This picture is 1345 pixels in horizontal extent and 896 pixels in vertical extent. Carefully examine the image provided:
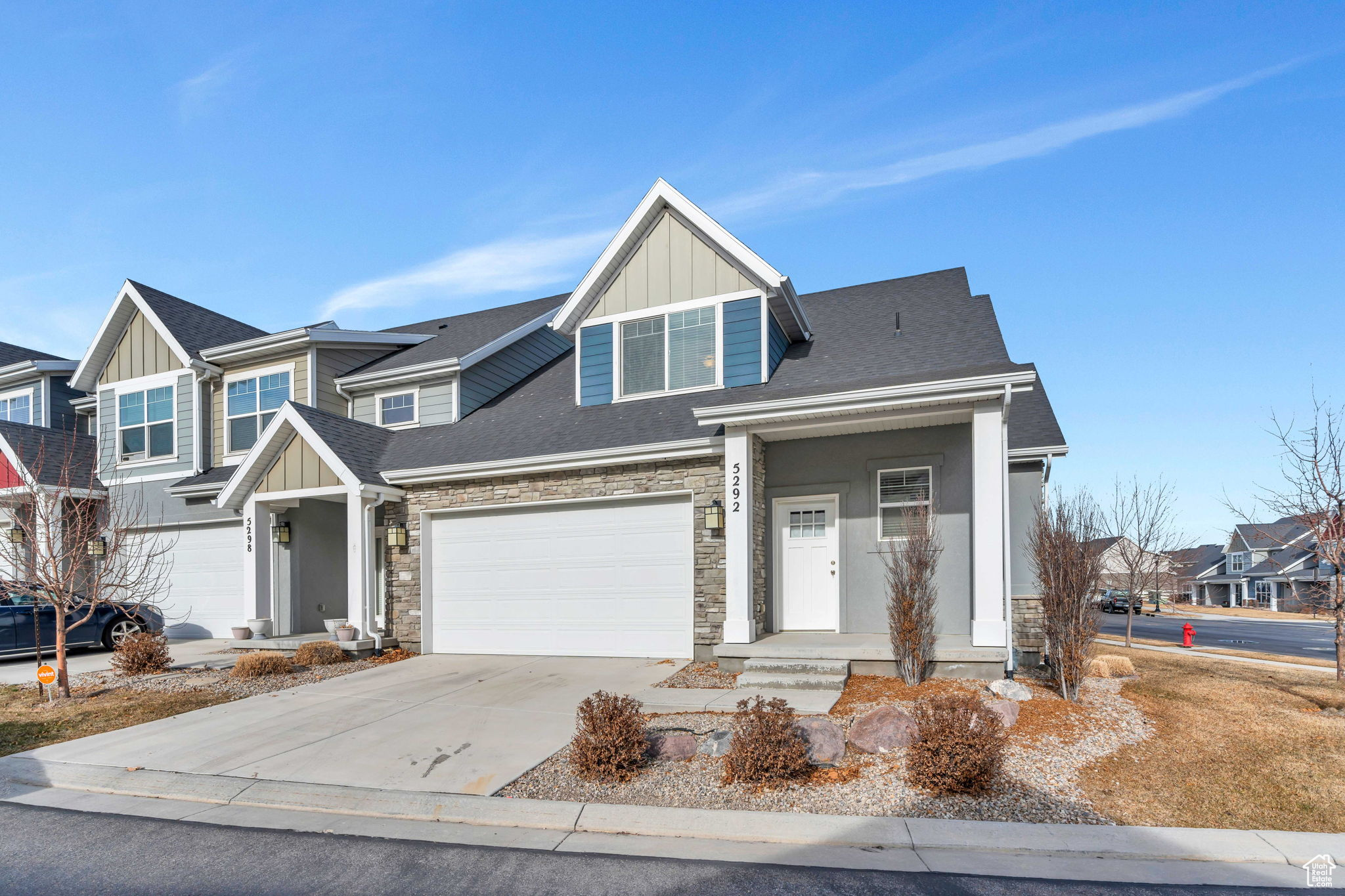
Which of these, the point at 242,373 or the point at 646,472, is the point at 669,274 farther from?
the point at 242,373

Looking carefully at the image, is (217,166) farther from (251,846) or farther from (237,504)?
(251,846)

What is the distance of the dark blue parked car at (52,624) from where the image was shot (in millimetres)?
12867

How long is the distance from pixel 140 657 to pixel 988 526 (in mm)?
12498

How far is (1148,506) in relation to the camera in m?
20.8

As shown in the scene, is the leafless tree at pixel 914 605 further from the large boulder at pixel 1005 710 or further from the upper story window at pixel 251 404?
the upper story window at pixel 251 404

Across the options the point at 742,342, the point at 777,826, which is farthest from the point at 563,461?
the point at 777,826

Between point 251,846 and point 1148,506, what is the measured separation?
74.6 ft

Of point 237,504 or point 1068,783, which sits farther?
point 237,504

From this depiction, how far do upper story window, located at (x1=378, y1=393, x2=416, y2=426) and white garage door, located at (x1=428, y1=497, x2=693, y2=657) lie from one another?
3728 mm

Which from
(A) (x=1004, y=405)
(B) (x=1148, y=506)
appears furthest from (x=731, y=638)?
(B) (x=1148, y=506)

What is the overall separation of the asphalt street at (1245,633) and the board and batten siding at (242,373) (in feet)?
58.9

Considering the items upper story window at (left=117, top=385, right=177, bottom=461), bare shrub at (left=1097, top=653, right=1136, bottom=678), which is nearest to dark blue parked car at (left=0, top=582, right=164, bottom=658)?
upper story window at (left=117, top=385, right=177, bottom=461)

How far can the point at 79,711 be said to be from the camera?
9125mm

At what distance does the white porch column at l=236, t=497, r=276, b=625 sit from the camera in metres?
13.8
